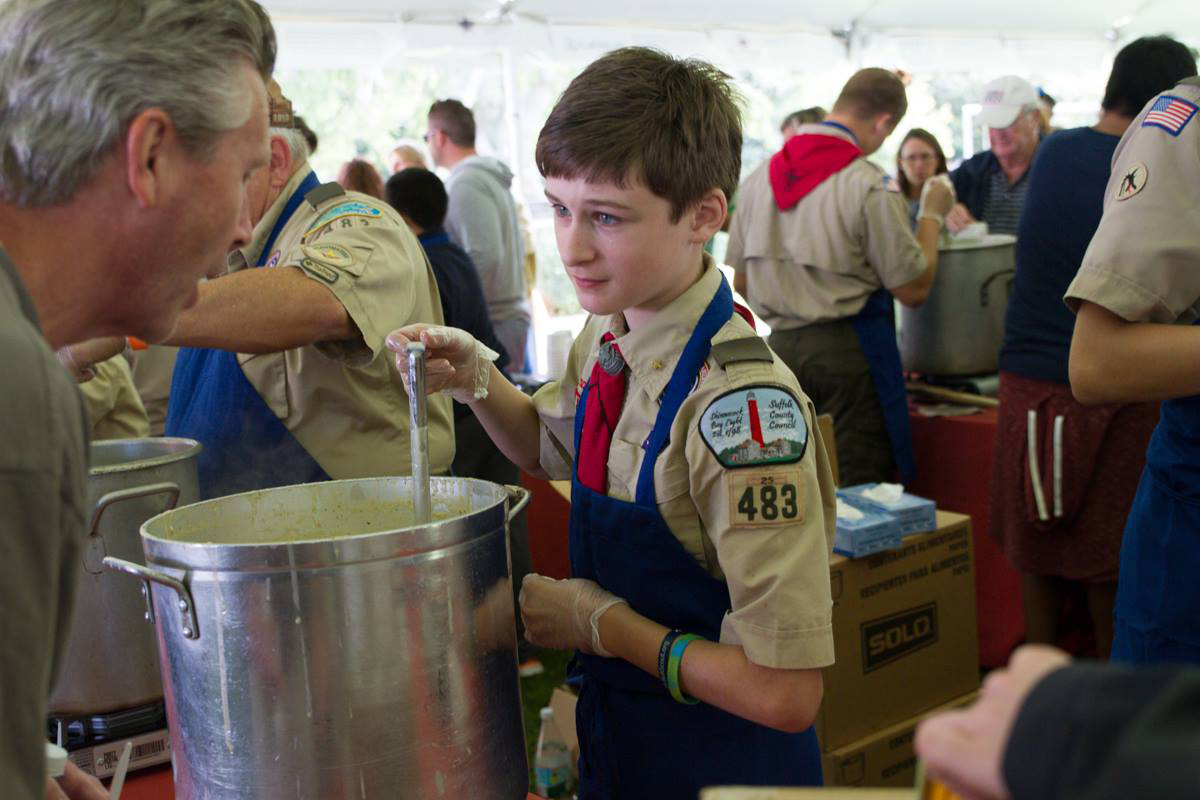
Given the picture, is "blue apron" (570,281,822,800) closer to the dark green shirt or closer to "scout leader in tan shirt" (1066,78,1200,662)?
"scout leader in tan shirt" (1066,78,1200,662)

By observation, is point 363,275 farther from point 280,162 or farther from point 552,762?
point 552,762

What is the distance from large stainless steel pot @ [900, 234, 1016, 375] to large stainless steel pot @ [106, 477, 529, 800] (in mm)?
2681

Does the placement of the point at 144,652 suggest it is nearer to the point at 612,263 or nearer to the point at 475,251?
the point at 612,263

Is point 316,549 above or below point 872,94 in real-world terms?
below

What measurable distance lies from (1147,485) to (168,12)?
1.25m

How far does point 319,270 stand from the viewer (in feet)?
5.03

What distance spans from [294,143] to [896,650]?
1.60m

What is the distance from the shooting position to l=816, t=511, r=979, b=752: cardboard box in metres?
2.29

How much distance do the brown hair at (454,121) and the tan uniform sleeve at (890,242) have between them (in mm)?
2178

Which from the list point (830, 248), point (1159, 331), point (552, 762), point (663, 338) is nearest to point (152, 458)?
point (663, 338)

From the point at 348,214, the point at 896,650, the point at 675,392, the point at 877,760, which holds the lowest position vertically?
the point at 877,760

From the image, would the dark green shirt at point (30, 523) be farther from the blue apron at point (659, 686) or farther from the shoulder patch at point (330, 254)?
the shoulder patch at point (330, 254)

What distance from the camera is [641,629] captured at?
1145mm

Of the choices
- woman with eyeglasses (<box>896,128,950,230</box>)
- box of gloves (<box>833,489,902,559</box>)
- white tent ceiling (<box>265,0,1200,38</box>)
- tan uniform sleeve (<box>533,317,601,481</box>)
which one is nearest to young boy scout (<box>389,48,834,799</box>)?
tan uniform sleeve (<box>533,317,601,481</box>)
